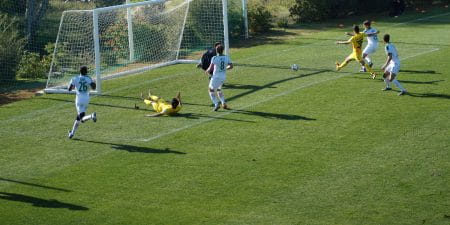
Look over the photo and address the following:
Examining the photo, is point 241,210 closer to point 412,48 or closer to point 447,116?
point 447,116

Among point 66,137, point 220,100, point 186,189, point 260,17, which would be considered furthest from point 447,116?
point 260,17

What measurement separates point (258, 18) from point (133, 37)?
847 cm

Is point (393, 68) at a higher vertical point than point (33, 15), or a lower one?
lower

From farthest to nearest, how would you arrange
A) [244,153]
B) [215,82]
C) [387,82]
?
[387,82], [215,82], [244,153]

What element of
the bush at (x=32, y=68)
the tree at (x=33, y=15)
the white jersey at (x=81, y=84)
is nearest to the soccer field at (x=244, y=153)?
the white jersey at (x=81, y=84)

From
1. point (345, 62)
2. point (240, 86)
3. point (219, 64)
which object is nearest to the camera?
point (219, 64)

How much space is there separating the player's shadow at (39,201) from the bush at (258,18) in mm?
21926

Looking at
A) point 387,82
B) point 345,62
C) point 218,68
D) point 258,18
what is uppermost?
point 258,18

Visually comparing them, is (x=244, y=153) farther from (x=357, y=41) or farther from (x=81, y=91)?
(x=357, y=41)

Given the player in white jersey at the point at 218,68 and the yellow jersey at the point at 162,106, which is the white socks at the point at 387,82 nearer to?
the player in white jersey at the point at 218,68

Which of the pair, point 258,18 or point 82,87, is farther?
point 258,18

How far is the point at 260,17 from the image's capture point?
36531 mm

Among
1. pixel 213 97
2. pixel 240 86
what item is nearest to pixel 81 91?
pixel 213 97

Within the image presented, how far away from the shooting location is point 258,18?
36500 mm
